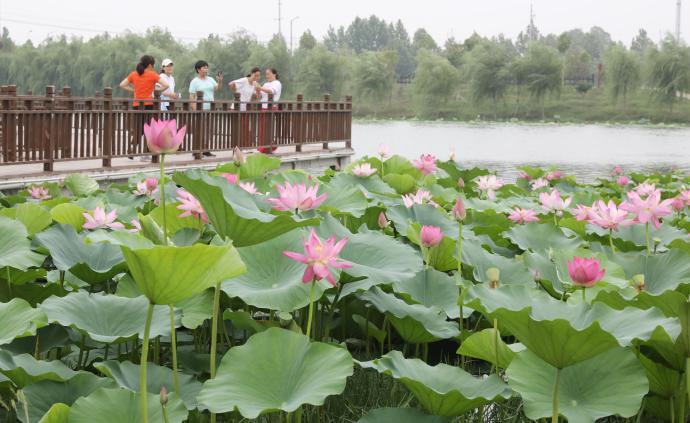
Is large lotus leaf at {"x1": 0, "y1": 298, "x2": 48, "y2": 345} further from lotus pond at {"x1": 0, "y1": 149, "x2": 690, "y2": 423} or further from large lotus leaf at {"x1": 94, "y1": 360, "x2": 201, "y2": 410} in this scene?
large lotus leaf at {"x1": 94, "y1": 360, "x2": 201, "y2": 410}

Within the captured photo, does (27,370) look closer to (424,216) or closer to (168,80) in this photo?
(424,216)

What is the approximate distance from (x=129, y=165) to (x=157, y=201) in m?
7.29

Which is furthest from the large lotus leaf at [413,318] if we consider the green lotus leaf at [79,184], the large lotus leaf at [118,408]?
the green lotus leaf at [79,184]

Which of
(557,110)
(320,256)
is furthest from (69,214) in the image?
(557,110)

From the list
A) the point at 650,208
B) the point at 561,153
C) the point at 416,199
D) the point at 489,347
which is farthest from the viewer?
the point at 561,153

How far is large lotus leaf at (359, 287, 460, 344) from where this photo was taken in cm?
227

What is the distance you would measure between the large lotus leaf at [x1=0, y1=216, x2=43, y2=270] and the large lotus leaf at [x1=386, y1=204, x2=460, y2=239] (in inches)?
52.3

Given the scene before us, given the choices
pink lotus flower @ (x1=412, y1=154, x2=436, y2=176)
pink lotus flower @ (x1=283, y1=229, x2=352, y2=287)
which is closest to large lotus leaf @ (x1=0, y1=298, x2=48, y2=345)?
pink lotus flower @ (x1=283, y1=229, x2=352, y2=287)

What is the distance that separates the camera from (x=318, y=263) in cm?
172

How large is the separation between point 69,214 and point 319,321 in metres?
1.32

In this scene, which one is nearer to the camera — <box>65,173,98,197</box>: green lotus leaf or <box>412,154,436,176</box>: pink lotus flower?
<box>412,154,436,176</box>: pink lotus flower

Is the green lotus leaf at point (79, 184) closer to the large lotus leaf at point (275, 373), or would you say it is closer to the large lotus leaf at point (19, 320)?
the large lotus leaf at point (19, 320)

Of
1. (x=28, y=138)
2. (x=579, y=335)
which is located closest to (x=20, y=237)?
(x=579, y=335)

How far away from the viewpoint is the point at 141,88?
1100 centimetres
